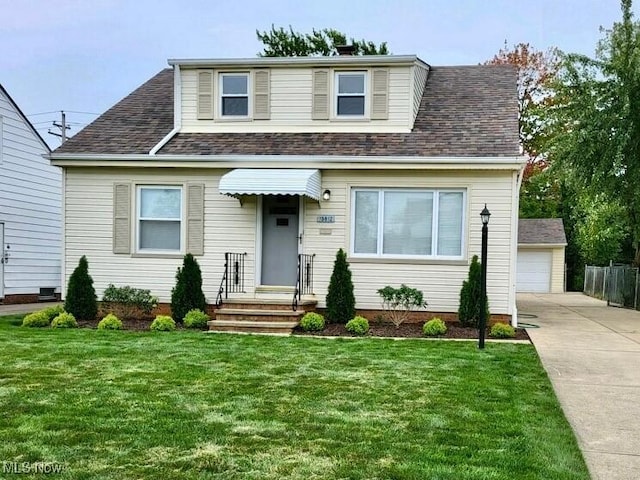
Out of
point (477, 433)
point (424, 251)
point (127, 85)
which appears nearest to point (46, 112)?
point (127, 85)

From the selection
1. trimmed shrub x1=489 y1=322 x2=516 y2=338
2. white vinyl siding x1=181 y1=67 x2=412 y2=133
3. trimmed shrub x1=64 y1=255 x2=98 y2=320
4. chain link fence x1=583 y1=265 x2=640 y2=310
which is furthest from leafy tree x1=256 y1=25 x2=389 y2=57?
trimmed shrub x1=489 y1=322 x2=516 y2=338

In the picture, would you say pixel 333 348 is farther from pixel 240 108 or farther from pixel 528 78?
pixel 528 78

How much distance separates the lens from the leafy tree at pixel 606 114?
13844 mm

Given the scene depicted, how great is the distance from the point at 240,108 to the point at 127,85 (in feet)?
60.2

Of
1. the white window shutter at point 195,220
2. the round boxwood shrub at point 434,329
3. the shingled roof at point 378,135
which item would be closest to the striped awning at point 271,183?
the shingled roof at point 378,135

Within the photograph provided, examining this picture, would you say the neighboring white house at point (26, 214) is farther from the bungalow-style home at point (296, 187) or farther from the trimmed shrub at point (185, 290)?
the trimmed shrub at point (185, 290)

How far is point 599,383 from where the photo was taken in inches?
267

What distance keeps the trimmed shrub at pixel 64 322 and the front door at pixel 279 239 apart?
358 cm

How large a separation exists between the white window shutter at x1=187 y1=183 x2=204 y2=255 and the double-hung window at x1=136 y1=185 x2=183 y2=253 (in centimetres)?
25

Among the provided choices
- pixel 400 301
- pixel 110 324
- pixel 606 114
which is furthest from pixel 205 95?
pixel 606 114

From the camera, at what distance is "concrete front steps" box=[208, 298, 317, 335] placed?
10469 mm

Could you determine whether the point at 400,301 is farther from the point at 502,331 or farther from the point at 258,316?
the point at 258,316

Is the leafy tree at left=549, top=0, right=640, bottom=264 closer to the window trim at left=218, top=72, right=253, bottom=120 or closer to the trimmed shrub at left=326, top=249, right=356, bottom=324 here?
the trimmed shrub at left=326, top=249, right=356, bottom=324

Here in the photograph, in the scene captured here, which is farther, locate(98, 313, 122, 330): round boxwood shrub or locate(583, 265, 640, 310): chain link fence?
locate(583, 265, 640, 310): chain link fence
